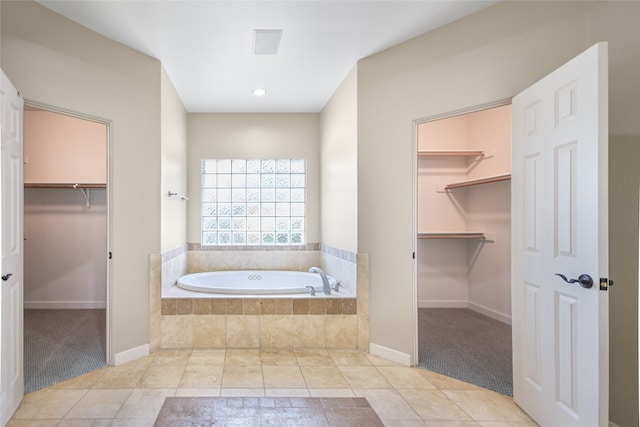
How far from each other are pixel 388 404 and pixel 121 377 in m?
1.84

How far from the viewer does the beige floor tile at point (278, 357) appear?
9.85 ft

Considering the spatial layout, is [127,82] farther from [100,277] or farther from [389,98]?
[100,277]

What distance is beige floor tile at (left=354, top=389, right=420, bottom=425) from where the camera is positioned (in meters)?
2.21

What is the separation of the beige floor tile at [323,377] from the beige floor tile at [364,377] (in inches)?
1.9

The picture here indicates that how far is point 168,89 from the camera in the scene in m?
3.59

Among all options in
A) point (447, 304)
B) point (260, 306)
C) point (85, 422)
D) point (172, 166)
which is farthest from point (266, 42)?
point (447, 304)

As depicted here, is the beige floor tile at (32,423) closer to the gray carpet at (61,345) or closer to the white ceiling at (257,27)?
the gray carpet at (61,345)

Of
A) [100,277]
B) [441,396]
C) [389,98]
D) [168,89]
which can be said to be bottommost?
[441,396]

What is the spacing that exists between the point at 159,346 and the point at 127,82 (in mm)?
2156

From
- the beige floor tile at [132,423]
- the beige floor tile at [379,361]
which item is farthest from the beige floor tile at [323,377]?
the beige floor tile at [132,423]

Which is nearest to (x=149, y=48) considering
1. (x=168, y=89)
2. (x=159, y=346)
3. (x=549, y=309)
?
(x=168, y=89)

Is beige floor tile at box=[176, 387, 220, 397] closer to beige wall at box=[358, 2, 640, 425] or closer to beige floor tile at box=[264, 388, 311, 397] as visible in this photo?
beige floor tile at box=[264, 388, 311, 397]

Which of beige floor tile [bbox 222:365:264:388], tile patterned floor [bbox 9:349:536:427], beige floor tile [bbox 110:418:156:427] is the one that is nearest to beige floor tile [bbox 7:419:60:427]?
tile patterned floor [bbox 9:349:536:427]

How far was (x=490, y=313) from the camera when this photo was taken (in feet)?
14.3
